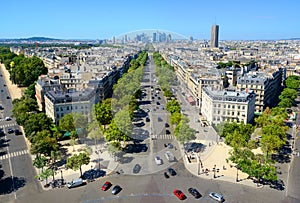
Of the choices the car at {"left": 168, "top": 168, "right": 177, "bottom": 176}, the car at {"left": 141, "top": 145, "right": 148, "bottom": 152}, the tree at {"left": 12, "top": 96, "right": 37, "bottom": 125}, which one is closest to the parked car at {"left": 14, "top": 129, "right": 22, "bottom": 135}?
the tree at {"left": 12, "top": 96, "right": 37, "bottom": 125}

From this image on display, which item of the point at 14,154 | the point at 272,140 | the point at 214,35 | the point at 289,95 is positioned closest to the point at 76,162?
the point at 14,154

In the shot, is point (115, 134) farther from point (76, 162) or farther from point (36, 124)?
point (36, 124)

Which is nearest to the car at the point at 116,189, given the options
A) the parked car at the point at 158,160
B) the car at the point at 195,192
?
the parked car at the point at 158,160

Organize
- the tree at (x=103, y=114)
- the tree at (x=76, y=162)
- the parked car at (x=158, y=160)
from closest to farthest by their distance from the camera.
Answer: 1. the tree at (x=76, y=162)
2. the parked car at (x=158, y=160)
3. the tree at (x=103, y=114)

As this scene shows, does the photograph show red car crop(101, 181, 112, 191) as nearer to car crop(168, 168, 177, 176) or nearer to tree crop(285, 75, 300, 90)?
car crop(168, 168, 177, 176)

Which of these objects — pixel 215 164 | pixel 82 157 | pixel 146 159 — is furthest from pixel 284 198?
pixel 82 157

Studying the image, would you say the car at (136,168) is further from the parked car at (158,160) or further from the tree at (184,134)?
the tree at (184,134)
